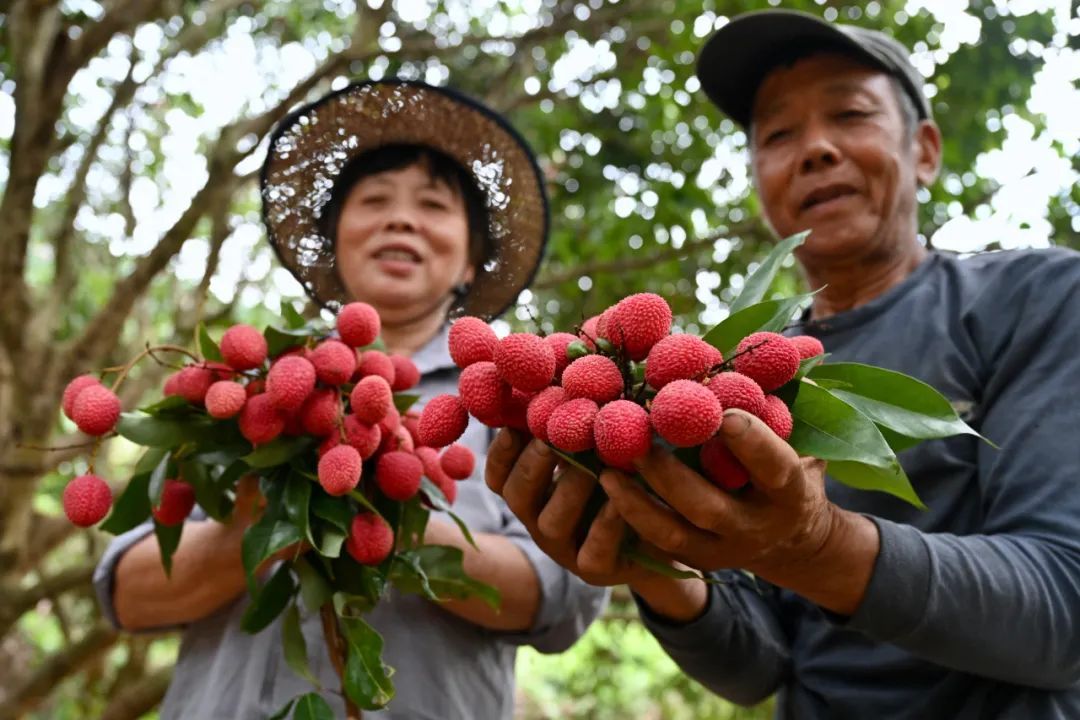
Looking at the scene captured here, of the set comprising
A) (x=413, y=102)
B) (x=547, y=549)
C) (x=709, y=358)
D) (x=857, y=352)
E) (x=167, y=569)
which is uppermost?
(x=413, y=102)

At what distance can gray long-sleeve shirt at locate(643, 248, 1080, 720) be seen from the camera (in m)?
0.96

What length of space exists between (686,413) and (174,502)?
786 mm

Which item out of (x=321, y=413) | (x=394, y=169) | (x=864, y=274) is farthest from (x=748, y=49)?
(x=321, y=413)

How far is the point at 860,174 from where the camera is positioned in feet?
4.76

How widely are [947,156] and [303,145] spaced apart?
1.94 meters

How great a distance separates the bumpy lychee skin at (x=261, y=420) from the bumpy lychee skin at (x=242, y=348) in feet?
0.20

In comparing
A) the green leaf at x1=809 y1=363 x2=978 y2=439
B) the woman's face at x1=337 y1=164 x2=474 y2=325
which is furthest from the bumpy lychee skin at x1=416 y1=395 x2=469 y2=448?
the woman's face at x1=337 y1=164 x2=474 y2=325

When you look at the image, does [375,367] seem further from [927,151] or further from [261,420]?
[927,151]

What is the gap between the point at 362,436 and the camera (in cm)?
110

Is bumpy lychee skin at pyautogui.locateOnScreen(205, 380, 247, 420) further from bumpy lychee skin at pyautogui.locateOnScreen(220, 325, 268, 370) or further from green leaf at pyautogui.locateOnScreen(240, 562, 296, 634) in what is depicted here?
green leaf at pyautogui.locateOnScreen(240, 562, 296, 634)

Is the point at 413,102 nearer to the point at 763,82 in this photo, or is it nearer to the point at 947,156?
the point at 763,82

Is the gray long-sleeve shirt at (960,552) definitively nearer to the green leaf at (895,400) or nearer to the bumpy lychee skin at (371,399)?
the green leaf at (895,400)

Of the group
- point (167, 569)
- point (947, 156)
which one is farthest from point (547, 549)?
point (947, 156)

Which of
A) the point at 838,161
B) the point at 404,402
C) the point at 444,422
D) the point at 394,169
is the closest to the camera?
the point at 444,422
